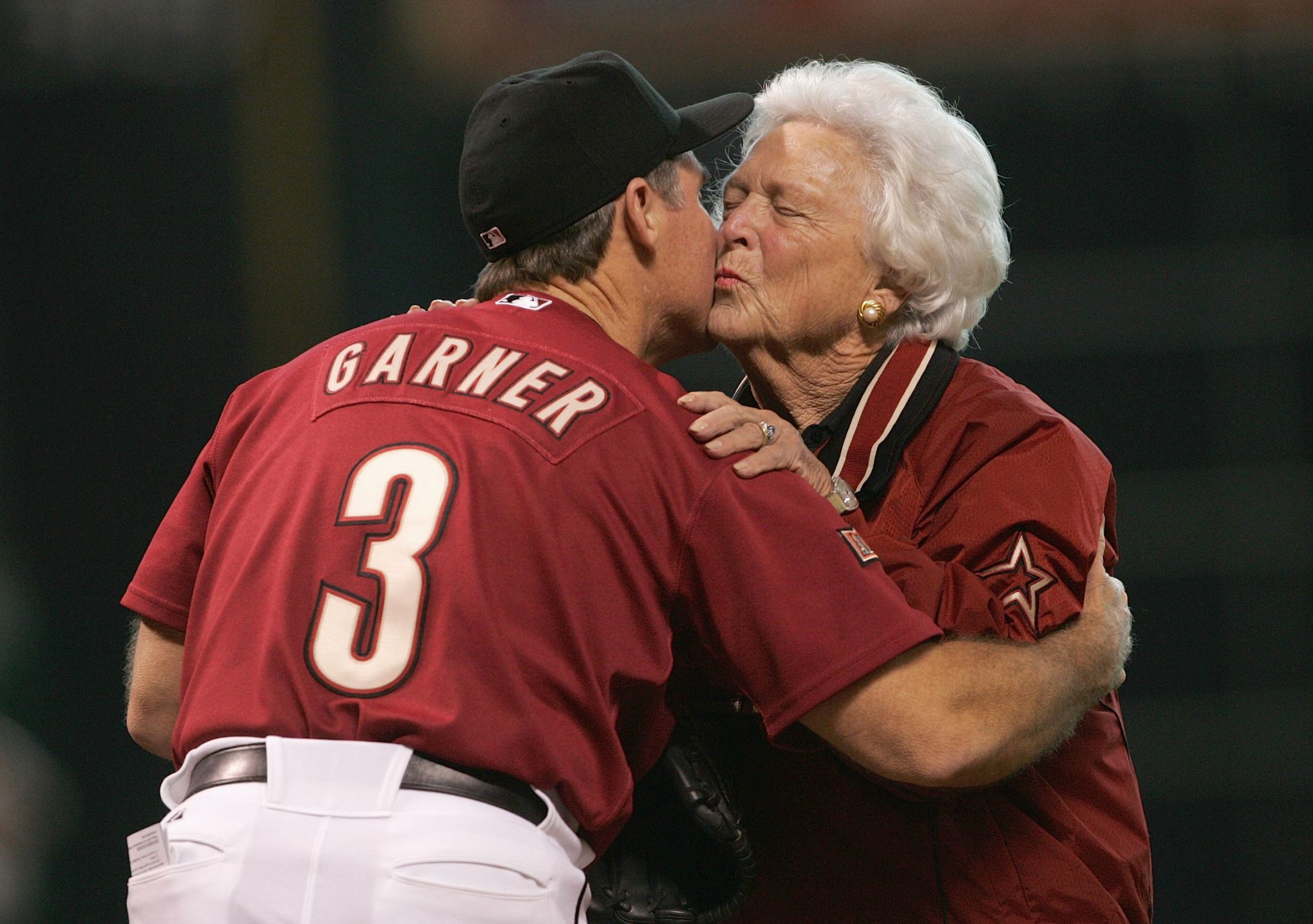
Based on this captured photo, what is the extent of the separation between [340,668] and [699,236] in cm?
74

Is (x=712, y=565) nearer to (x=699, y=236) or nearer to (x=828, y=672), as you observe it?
(x=828, y=672)

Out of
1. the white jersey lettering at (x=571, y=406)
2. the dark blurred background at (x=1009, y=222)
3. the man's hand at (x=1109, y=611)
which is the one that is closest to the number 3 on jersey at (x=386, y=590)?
the white jersey lettering at (x=571, y=406)

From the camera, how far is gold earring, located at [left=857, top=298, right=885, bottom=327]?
6.86 feet

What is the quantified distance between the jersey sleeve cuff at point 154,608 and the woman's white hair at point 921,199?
1043 mm

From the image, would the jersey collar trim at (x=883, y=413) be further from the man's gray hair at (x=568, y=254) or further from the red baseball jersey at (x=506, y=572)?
the man's gray hair at (x=568, y=254)

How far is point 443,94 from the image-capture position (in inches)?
163

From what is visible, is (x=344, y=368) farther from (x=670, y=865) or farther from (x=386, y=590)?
(x=670, y=865)

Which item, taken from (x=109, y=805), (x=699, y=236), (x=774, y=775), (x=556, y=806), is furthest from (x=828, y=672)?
(x=109, y=805)

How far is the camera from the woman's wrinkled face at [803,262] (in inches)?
82.1

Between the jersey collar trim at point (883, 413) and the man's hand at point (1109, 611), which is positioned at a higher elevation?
the jersey collar trim at point (883, 413)

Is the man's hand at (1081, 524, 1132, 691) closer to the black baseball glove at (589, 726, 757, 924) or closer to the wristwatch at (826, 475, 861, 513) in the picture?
the wristwatch at (826, 475, 861, 513)

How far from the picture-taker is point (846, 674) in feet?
4.81

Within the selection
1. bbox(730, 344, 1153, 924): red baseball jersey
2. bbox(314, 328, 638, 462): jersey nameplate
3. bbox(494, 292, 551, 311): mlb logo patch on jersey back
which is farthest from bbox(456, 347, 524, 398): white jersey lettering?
bbox(730, 344, 1153, 924): red baseball jersey

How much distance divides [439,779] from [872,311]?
1.02 metres
